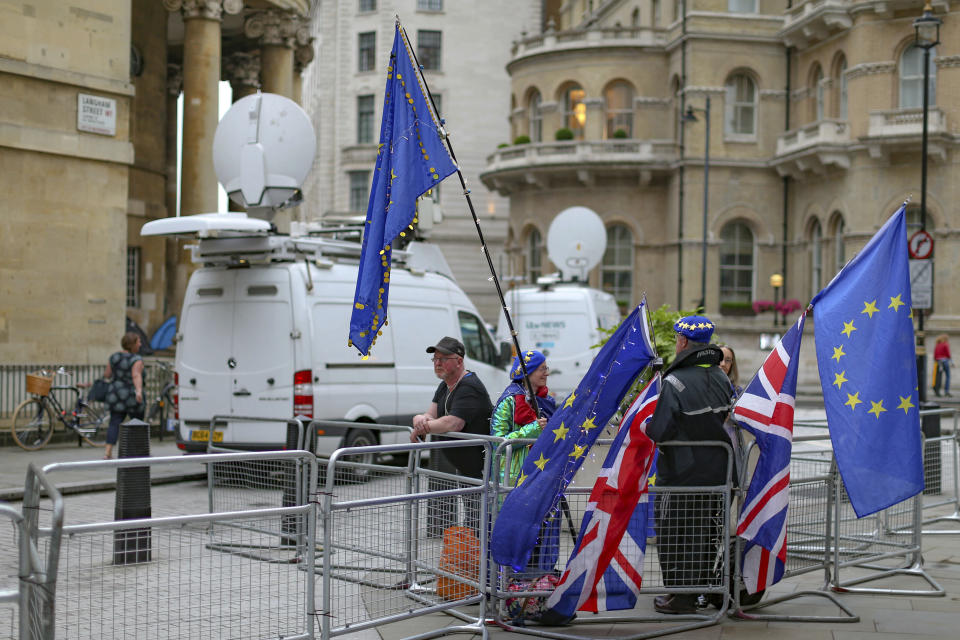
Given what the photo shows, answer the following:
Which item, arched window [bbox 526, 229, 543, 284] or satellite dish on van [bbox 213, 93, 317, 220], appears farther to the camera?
arched window [bbox 526, 229, 543, 284]

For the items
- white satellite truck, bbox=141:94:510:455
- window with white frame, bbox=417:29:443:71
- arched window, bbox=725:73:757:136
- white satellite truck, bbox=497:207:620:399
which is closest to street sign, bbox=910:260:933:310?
white satellite truck, bbox=497:207:620:399

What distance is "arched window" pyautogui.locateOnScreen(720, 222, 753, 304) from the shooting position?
43.9 metres

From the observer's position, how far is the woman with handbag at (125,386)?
49.3 ft

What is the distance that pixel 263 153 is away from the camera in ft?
54.1

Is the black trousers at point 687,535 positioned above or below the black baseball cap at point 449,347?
below

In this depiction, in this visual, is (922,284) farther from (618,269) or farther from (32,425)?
(618,269)

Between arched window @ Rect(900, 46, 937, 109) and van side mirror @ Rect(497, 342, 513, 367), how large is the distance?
2638 cm

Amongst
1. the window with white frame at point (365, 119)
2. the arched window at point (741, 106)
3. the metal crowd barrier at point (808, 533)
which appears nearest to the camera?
the metal crowd barrier at point (808, 533)

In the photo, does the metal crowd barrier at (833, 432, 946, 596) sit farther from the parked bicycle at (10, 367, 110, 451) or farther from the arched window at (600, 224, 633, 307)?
the arched window at (600, 224, 633, 307)

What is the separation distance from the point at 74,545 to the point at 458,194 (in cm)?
5701

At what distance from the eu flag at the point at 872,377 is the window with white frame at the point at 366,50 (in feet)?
183

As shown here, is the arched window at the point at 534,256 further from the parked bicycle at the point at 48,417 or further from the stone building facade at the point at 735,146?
the parked bicycle at the point at 48,417

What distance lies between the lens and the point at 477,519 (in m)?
7.25

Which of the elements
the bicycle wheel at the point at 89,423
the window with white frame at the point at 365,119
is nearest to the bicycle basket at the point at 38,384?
the bicycle wheel at the point at 89,423
